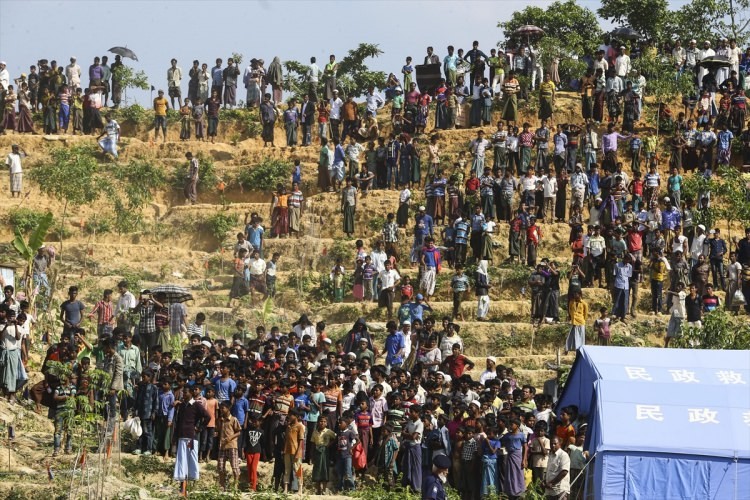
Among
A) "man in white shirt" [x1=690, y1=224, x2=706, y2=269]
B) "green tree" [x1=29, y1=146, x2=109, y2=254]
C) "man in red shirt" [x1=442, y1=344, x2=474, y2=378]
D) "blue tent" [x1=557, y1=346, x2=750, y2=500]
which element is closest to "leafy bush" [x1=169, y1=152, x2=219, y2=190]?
"green tree" [x1=29, y1=146, x2=109, y2=254]

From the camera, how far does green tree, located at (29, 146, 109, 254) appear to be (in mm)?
30859

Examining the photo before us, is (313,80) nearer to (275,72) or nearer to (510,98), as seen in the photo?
(275,72)

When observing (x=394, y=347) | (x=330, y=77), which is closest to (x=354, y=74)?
(x=330, y=77)

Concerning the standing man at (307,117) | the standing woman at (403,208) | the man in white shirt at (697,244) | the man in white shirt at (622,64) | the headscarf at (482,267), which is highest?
the man in white shirt at (622,64)

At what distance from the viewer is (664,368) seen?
18.9 m

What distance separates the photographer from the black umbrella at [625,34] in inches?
1411

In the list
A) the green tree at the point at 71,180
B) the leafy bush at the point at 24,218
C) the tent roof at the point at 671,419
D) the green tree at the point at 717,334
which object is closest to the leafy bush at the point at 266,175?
the green tree at the point at 71,180

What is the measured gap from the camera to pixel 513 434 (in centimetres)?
1845

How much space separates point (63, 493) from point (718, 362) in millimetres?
8022

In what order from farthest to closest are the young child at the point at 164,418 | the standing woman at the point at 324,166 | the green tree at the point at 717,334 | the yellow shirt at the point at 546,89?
the yellow shirt at the point at 546,89 → the standing woman at the point at 324,166 → the green tree at the point at 717,334 → the young child at the point at 164,418

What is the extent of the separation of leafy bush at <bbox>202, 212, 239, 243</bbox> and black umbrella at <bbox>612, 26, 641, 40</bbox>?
10224 millimetres

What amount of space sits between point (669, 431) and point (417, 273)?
10972mm

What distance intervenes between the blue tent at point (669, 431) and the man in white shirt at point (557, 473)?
0.31 metres

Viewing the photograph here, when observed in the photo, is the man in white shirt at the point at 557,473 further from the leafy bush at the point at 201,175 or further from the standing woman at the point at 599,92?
the leafy bush at the point at 201,175
